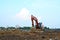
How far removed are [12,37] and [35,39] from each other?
3.30 metres

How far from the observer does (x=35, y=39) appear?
101 feet

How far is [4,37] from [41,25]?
2487cm

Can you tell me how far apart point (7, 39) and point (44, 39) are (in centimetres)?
556

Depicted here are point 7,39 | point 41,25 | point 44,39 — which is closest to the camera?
point 7,39

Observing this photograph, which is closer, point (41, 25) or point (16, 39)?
point (16, 39)

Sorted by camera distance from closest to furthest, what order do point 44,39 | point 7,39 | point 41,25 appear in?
1. point 7,39
2. point 44,39
3. point 41,25

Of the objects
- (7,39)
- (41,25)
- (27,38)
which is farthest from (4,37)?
(41,25)

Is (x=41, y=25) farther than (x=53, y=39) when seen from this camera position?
Yes

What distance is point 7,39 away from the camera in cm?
2956

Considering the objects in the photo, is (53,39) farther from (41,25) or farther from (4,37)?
(41,25)

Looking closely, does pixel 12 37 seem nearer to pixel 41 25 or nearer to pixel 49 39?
pixel 49 39

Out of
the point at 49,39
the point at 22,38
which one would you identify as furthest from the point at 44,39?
the point at 22,38

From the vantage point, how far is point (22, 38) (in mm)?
30766

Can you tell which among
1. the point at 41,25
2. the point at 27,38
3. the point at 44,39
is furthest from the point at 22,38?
the point at 41,25
